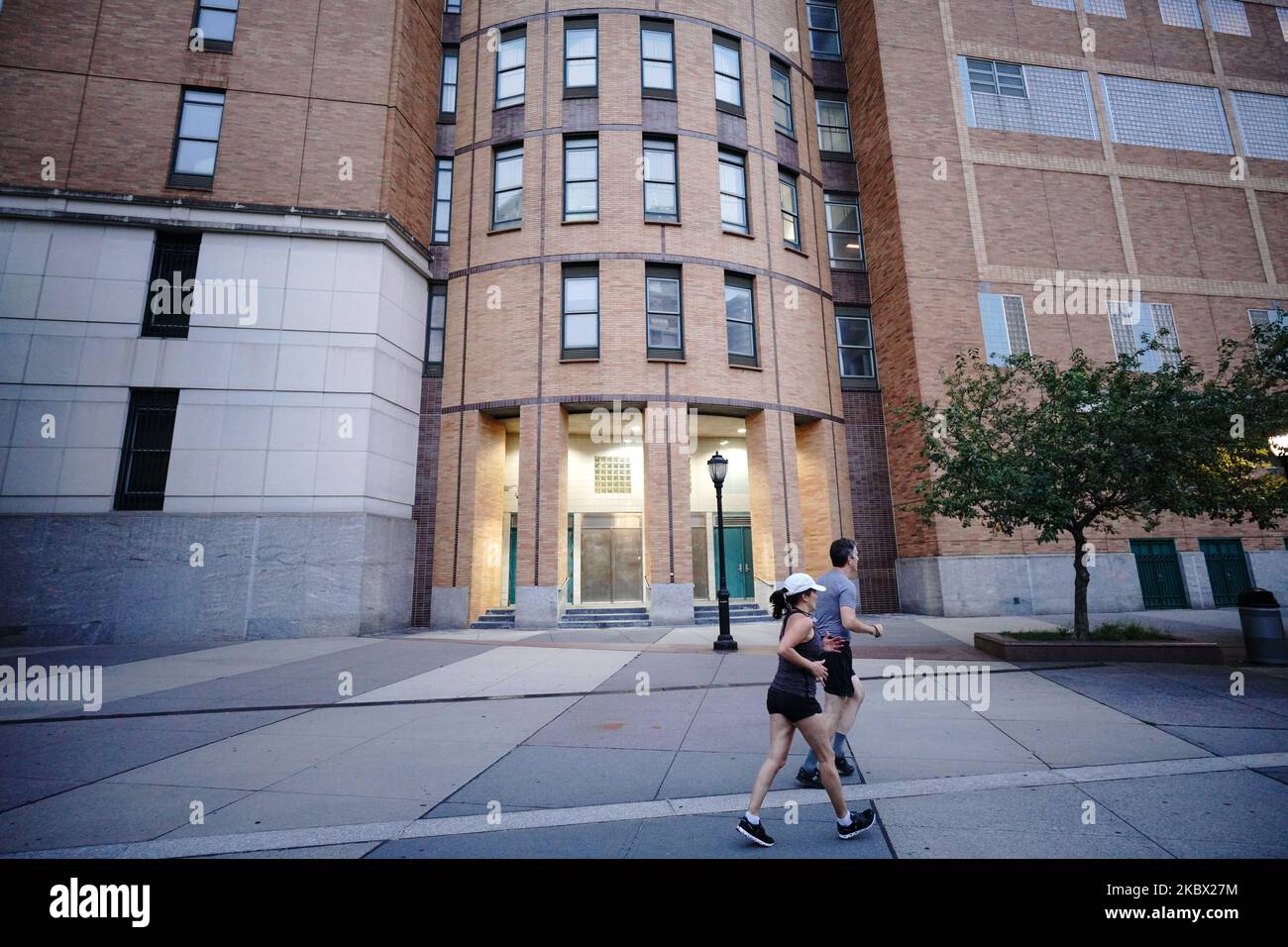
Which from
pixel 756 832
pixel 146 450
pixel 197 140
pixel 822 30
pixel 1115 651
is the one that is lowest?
pixel 756 832

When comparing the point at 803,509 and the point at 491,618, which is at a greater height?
the point at 803,509

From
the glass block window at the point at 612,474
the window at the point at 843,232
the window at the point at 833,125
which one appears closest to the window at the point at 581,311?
the glass block window at the point at 612,474

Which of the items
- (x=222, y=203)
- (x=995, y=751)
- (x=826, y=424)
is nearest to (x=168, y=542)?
(x=222, y=203)

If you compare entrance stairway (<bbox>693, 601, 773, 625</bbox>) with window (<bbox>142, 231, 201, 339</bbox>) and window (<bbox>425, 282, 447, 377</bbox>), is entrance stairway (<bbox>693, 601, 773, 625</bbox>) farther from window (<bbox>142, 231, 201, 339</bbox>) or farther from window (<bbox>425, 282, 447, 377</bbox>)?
window (<bbox>142, 231, 201, 339</bbox>)

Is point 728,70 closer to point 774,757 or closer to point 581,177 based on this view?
point 581,177

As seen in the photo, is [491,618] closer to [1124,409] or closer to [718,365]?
[718,365]

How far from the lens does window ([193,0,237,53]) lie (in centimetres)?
1499

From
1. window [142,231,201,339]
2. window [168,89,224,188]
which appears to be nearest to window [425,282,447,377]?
window [142,231,201,339]

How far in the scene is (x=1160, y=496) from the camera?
8789 mm

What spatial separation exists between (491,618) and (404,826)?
11.8 meters

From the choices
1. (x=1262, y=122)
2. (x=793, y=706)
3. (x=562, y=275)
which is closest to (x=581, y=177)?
(x=562, y=275)

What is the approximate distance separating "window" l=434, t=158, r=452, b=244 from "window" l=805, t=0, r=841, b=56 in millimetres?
14541

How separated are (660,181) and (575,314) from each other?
203 inches

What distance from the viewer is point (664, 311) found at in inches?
632
